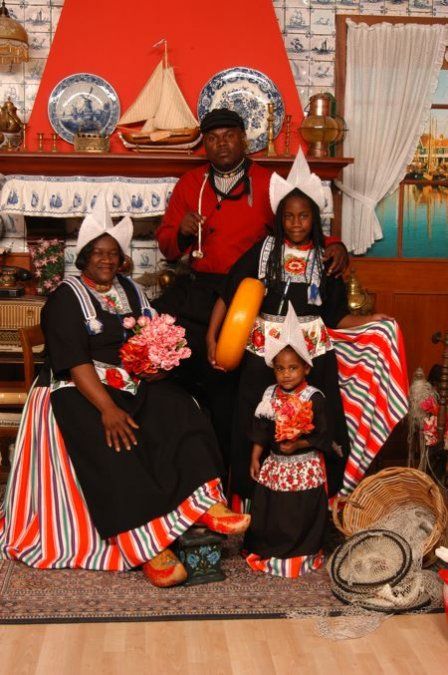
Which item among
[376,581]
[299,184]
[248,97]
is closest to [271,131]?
[248,97]

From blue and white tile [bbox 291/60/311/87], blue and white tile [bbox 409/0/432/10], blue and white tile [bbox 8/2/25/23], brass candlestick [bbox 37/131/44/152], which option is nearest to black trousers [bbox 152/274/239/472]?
brass candlestick [bbox 37/131/44/152]

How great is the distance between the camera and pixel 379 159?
227 inches

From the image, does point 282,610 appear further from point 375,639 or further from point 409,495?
point 409,495

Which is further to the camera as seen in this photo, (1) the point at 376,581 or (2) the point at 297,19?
(2) the point at 297,19

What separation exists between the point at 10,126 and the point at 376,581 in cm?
328

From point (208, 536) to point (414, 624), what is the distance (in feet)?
2.85

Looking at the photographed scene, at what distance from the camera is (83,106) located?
5.54 m

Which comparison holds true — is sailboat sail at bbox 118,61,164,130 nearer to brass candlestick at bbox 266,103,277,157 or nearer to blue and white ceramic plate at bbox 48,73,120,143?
blue and white ceramic plate at bbox 48,73,120,143

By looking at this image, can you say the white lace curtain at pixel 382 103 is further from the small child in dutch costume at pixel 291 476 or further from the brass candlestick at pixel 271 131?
the small child in dutch costume at pixel 291 476

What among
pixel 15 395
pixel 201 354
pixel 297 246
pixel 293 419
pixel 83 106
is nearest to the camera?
pixel 293 419

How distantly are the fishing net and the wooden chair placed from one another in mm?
1768

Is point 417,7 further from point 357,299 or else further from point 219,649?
point 219,649

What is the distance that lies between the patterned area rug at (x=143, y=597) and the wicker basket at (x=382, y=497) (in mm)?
286

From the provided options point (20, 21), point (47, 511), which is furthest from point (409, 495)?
point (20, 21)
